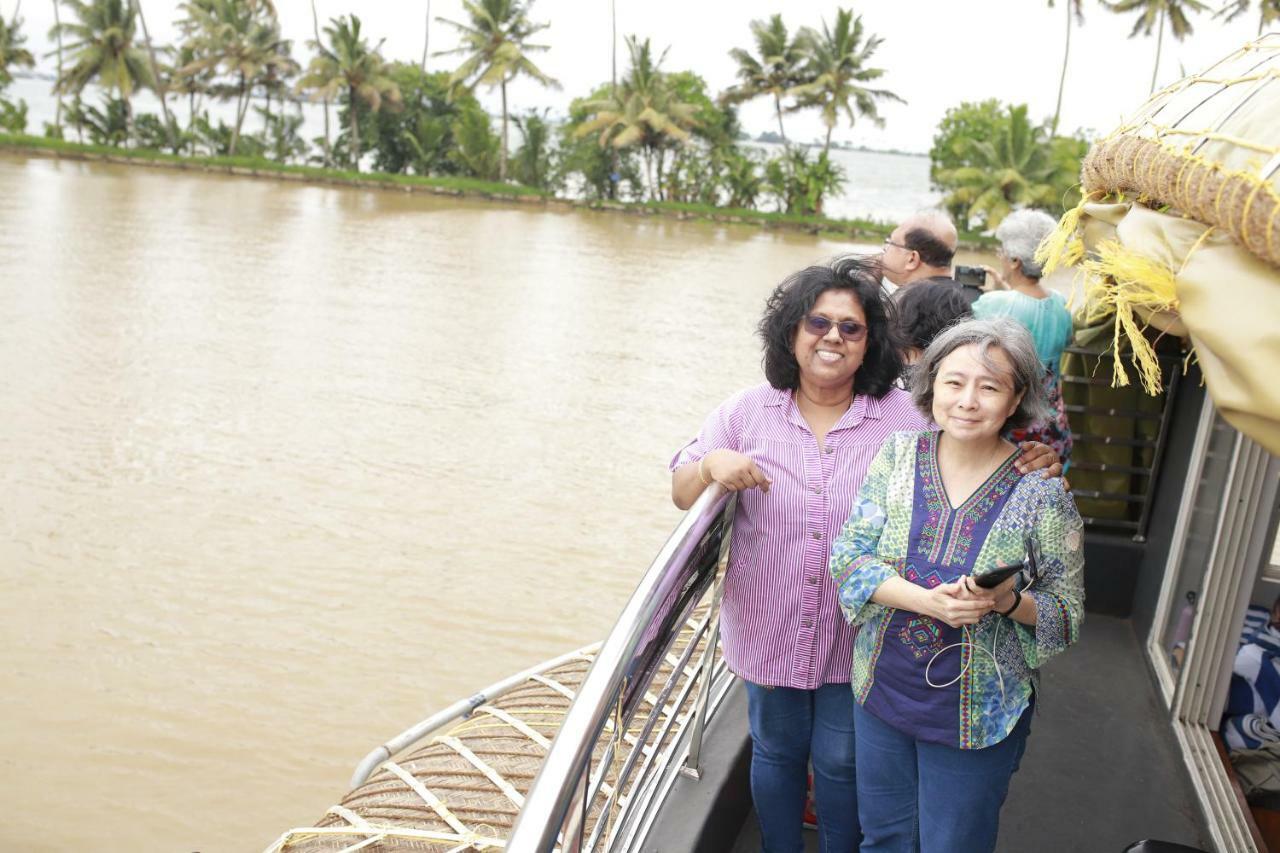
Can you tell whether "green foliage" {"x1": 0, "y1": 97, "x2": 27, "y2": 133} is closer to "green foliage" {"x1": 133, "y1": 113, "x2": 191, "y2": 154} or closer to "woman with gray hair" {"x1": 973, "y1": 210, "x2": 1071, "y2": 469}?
"green foliage" {"x1": 133, "y1": 113, "x2": 191, "y2": 154}

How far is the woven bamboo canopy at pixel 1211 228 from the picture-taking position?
3.70ft

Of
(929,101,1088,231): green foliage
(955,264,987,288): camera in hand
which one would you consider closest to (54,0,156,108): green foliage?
(929,101,1088,231): green foliage

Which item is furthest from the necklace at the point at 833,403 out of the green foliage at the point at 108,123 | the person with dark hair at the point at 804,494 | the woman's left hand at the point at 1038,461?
the green foliage at the point at 108,123

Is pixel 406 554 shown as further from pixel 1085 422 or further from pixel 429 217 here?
pixel 429 217

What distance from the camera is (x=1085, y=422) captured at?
4.04 m

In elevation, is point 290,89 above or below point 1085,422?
above

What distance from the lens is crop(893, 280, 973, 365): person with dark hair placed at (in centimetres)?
259

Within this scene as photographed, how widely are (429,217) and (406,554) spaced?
2237 centimetres

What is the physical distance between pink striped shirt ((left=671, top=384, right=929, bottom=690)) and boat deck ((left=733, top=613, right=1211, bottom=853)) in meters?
0.64

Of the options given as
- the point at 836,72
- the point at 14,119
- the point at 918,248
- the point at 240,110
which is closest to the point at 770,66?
the point at 836,72

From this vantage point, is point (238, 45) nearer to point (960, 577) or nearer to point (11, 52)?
point (11, 52)

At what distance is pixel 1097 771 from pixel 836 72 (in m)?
32.8

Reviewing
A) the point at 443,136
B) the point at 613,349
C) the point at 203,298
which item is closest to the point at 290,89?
the point at 443,136

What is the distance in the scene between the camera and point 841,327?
84.1 inches
